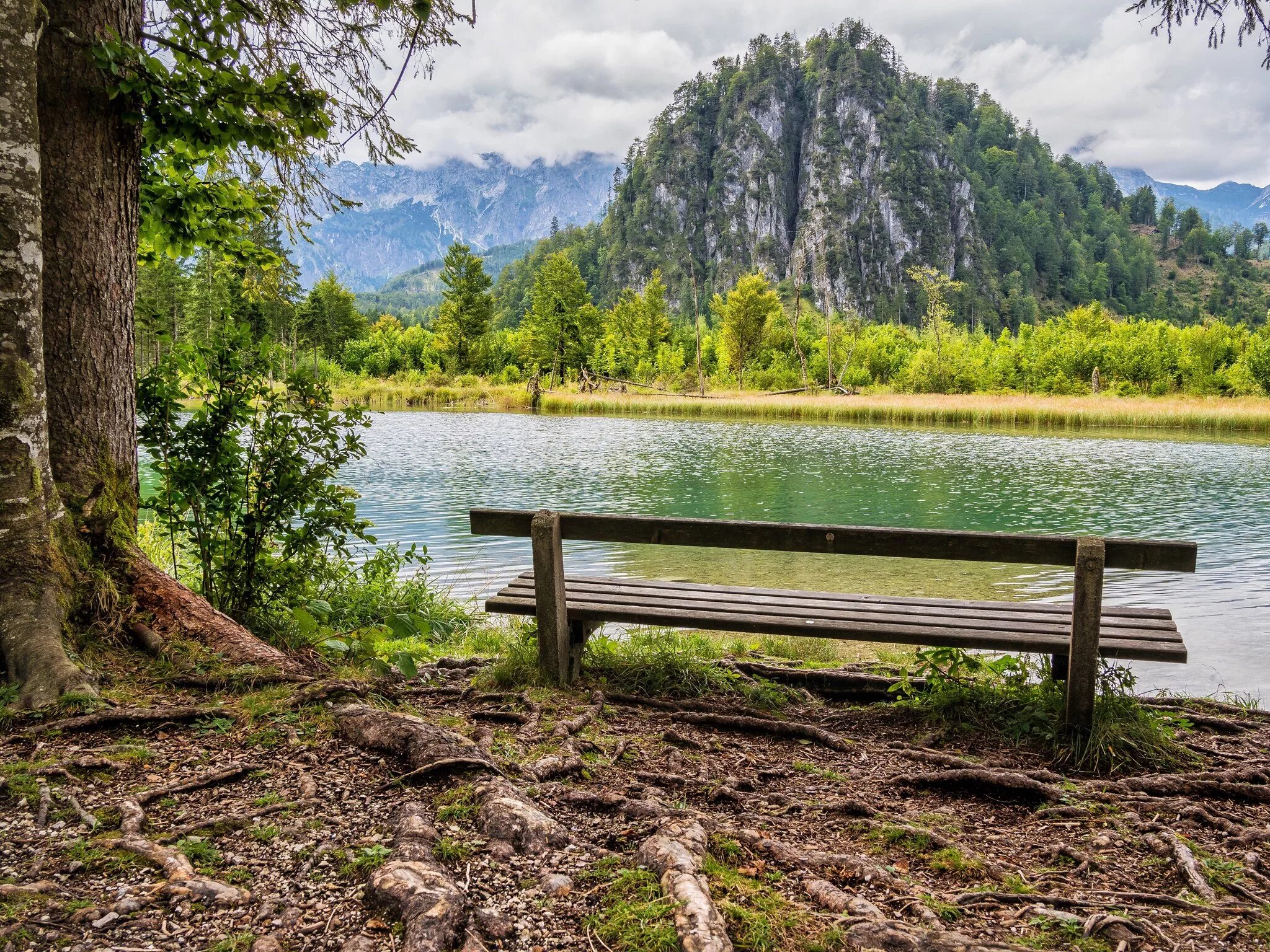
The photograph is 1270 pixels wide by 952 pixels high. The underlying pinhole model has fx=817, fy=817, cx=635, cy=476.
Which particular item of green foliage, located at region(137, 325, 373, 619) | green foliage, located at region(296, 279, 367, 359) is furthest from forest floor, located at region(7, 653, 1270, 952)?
green foliage, located at region(296, 279, 367, 359)

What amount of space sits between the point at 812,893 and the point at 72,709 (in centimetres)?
318

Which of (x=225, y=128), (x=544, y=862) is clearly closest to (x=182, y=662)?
(x=544, y=862)

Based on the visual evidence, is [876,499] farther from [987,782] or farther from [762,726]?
[987,782]

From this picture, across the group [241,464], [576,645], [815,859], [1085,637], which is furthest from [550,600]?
[1085,637]

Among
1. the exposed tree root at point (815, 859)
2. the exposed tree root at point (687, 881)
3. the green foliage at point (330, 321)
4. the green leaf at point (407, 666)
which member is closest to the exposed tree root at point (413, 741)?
the green leaf at point (407, 666)

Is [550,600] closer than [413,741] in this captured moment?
No

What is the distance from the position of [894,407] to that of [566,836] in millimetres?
44467

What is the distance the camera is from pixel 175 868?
2.42 meters

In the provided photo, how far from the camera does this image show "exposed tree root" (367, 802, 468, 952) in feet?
7.13

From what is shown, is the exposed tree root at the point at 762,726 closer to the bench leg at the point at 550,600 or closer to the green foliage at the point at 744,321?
the bench leg at the point at 550,600

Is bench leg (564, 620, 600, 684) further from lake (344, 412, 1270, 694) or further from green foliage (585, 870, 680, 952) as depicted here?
lake (344, 412, 1270, 694)

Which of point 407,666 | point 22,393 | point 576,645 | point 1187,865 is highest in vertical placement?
point 22,393

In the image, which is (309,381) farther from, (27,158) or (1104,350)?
(1104,350)

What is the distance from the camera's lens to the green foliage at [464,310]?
74.3m
